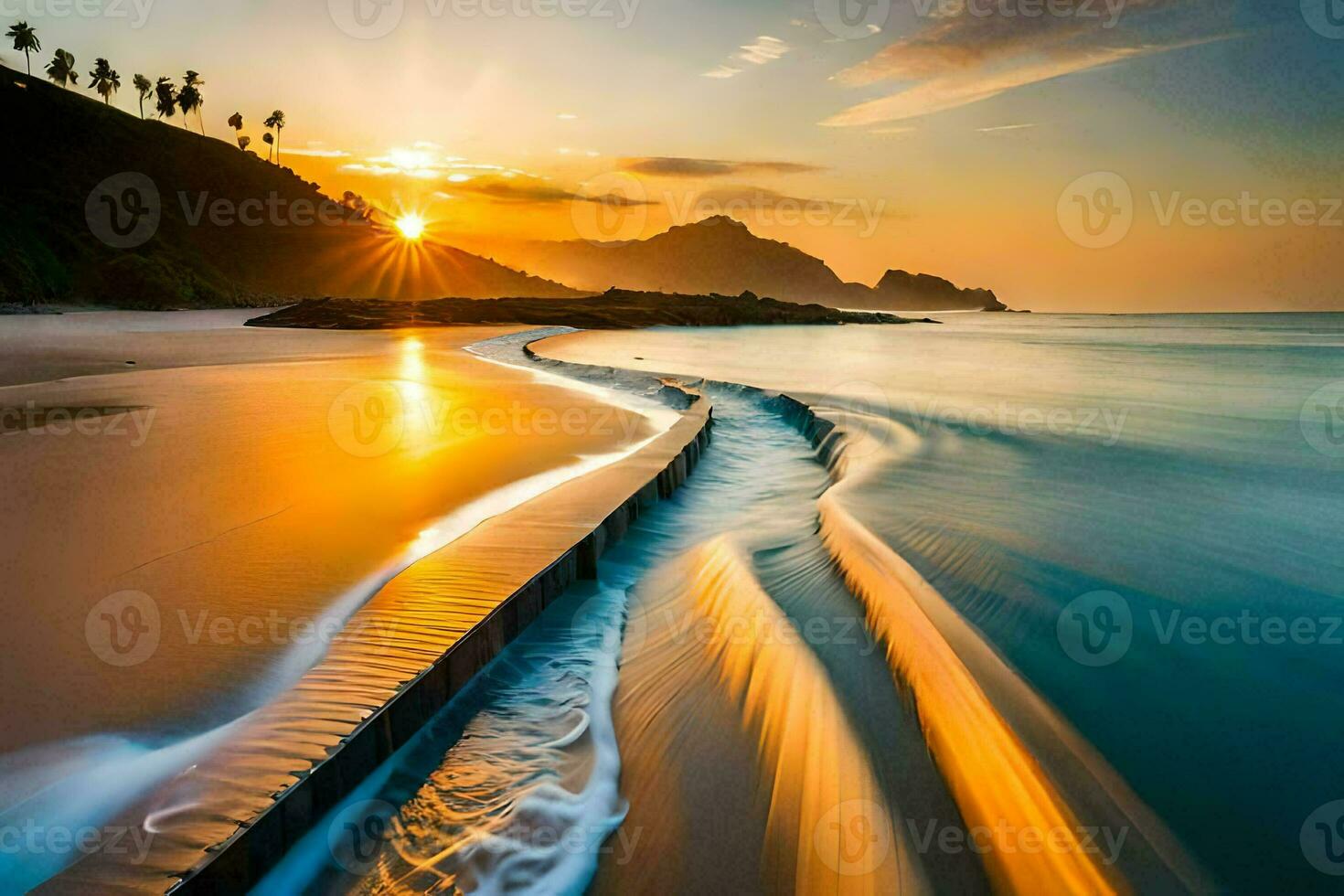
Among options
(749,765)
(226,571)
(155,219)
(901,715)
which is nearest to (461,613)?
(749,765)

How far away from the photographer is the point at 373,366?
17.7m

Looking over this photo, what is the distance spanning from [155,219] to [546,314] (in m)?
61.4

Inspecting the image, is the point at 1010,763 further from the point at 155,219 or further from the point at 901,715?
the point at 155,219

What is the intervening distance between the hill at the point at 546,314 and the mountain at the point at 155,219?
14.1 meters

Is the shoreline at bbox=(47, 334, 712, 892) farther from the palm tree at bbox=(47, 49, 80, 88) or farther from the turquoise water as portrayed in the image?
the palm tree at bbox=(47, 49, 80, 88)

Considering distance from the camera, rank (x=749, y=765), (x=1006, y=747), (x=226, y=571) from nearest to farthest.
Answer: (x=749, y=765), (x=1006, y=747), (x=226, y=571)

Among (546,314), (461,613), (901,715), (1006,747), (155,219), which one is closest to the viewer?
(1006,747)

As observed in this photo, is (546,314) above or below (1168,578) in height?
above

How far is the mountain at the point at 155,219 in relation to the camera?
52344mm

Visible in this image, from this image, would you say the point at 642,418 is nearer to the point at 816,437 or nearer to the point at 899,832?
the point at 816,437

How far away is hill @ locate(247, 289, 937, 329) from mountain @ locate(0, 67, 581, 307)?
14.1 m

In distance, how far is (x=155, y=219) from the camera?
85562 millimetres

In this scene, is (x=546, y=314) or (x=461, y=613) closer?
(x=461, y=613)

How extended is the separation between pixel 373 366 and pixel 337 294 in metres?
96.8
